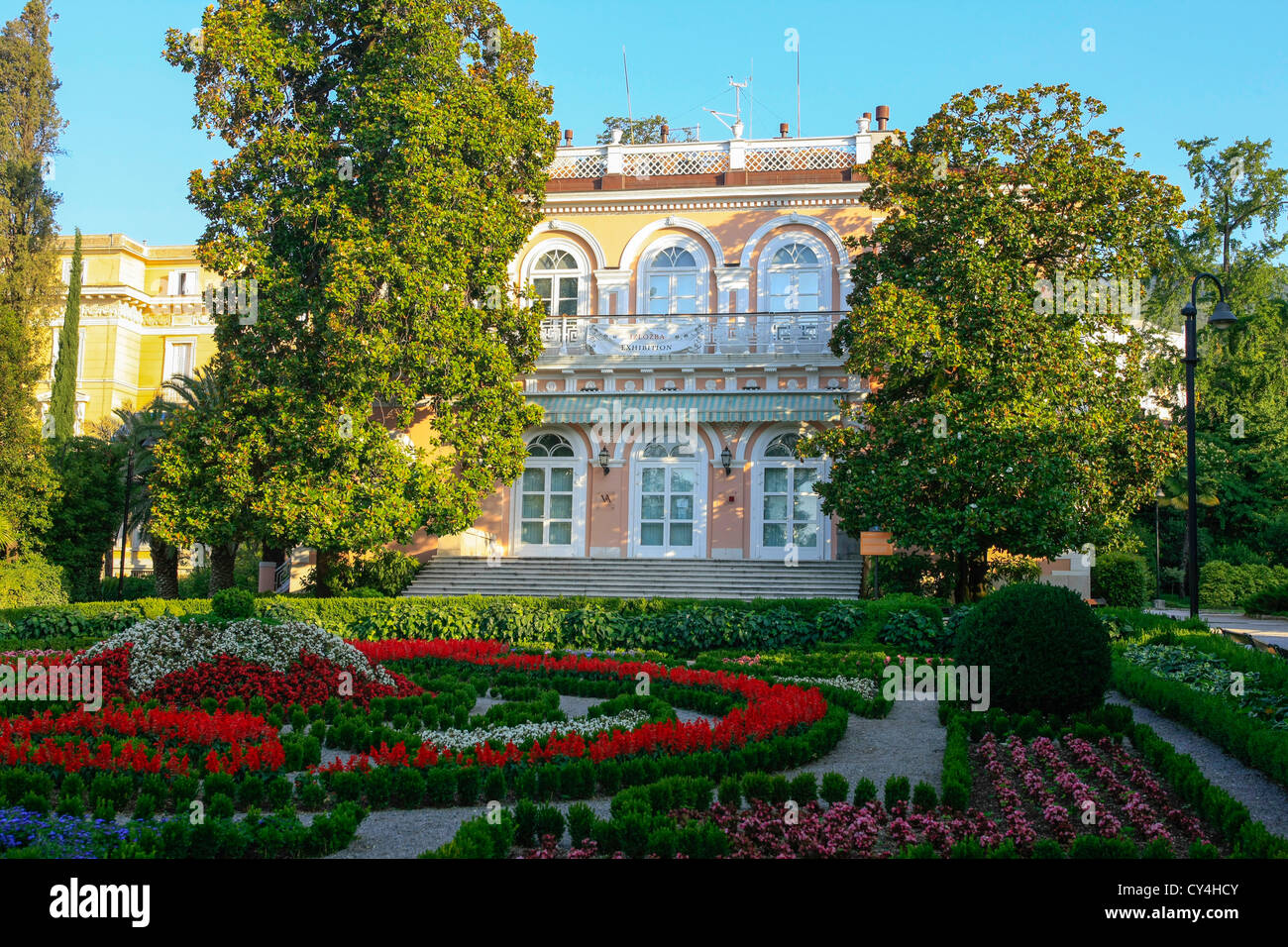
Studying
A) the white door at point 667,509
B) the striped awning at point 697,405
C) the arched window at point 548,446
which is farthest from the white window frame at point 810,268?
the arched window at point 548,446

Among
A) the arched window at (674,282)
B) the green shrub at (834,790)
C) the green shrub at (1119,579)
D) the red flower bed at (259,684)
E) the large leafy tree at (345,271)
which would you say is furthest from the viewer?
the arched window at (674,282)

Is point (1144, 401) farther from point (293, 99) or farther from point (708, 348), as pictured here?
point (293, 99)

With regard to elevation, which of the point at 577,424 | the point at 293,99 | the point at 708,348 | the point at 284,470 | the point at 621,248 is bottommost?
the point at 284,470

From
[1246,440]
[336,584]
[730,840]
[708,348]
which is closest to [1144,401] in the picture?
[1246,440]

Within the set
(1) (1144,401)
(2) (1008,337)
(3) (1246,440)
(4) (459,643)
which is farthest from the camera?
(1) (1144,401)

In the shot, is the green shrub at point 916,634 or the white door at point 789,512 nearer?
the green shrub at point 916,634

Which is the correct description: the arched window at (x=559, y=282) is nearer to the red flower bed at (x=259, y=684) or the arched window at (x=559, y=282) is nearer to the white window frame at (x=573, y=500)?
the white window frame at (x=573, y=500)

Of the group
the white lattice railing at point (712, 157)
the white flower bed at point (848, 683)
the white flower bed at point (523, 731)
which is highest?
the white lattice railing at point (712, 157)

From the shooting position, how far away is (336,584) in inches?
888

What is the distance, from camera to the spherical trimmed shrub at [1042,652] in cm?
1034

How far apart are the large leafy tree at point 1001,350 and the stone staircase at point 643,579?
10.0 ft

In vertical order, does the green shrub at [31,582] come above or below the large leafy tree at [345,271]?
below

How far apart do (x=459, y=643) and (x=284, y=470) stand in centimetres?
628
